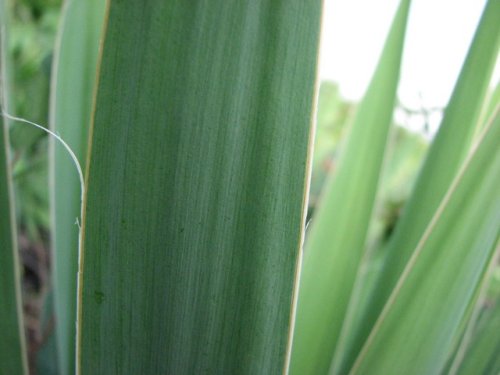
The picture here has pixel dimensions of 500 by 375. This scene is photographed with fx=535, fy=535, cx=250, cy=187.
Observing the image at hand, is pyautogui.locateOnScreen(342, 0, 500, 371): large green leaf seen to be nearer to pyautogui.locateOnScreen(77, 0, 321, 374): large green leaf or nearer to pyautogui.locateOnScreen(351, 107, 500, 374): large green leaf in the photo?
pyautogui.locateOnScreen(351, 107, 500, 374): large green leaf

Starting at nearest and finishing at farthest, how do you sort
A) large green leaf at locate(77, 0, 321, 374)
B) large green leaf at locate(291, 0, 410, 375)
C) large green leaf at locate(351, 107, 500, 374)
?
large green leaf at locate(77, 0, 321, 374) → large green leaf at locate(351, 107, 500, 374) → large green leaf at locate(291, 0, 410, 375)

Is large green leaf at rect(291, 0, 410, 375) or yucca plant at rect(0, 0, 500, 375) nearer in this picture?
yucca plant at rect(0, 0, 500, 375)

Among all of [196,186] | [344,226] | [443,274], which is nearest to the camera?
[196,186]

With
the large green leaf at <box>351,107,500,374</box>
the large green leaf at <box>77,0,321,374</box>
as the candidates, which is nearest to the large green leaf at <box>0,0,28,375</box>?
the large green leaf at <box>77,0,321,374</box>

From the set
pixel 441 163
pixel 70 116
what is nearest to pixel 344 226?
pixel 441 163

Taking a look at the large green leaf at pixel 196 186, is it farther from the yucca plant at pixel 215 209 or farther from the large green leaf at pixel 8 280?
the large green leaf at pixel 8 280

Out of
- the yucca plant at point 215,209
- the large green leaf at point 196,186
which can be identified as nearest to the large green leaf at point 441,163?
the yucca plant at point 215,209

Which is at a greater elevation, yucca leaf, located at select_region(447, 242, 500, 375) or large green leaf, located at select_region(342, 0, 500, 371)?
large green leaf, located at select_region(342, 0, 500, 371)

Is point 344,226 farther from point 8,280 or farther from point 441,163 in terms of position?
point 8,280
